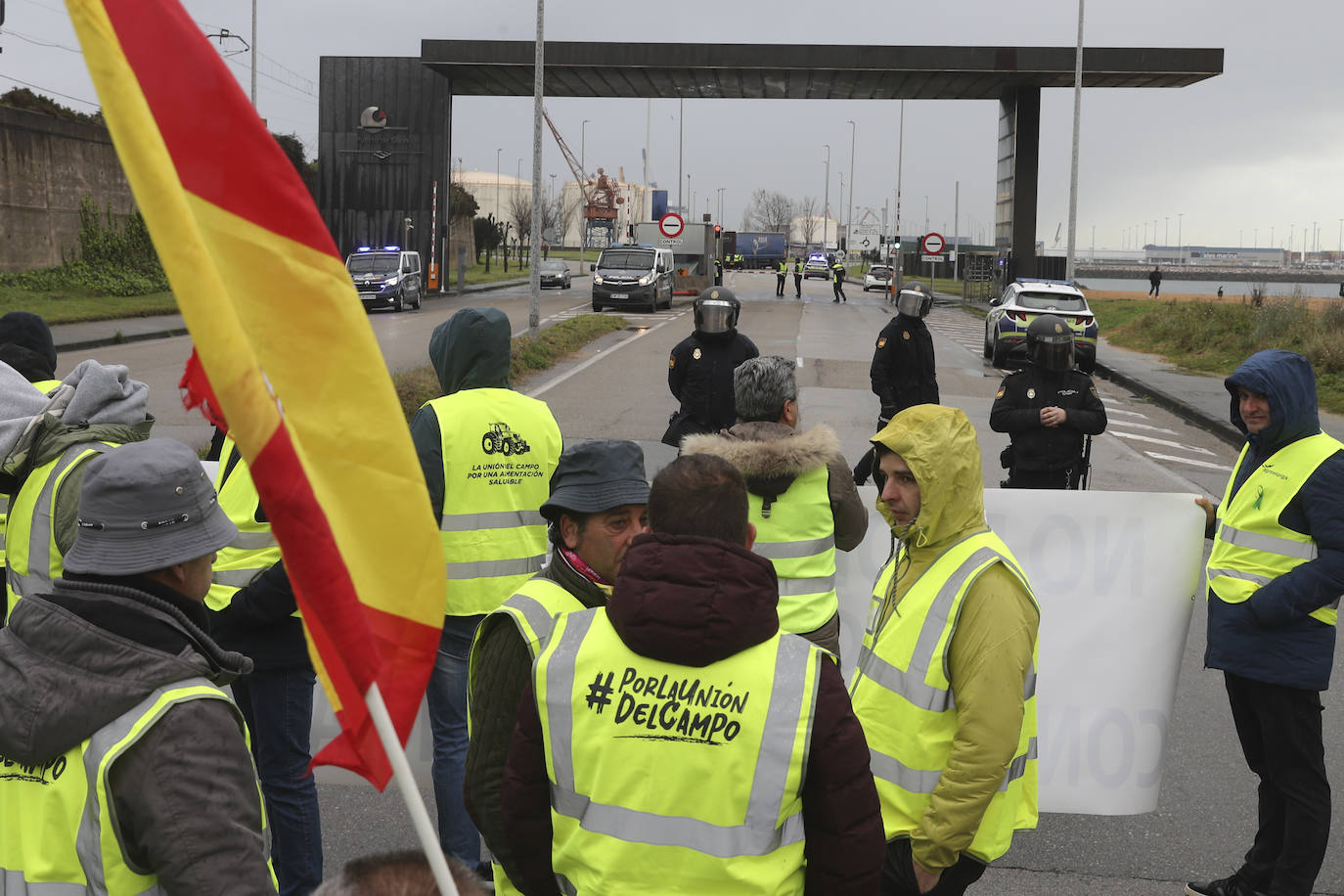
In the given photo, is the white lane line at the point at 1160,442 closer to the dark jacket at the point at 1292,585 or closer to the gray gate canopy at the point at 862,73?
the dark jacket at the point at 1292,585

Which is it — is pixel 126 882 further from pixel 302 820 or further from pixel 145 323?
pixel 145 323

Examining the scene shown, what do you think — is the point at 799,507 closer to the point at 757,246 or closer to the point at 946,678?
the point at 946,678

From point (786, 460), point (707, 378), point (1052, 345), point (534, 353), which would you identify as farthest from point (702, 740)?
point (534, 353)

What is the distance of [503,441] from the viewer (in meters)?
4.57

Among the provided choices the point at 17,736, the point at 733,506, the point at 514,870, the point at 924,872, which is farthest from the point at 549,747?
the point at 924,872

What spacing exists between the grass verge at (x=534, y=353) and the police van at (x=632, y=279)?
408 centimetres

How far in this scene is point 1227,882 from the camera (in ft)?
15.4

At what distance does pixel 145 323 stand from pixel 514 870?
31.3 metres

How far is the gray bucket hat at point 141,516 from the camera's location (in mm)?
2420

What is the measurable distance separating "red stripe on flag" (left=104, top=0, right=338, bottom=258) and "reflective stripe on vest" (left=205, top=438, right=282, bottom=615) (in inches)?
86.1

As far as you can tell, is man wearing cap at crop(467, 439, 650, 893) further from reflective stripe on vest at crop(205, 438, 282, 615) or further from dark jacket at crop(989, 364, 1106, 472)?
dark jacket at crop(989, 364, 1106, 472)

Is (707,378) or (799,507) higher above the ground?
(707,378)

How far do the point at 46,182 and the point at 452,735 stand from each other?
37447 mm

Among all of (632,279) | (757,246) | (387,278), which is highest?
(757,246)
